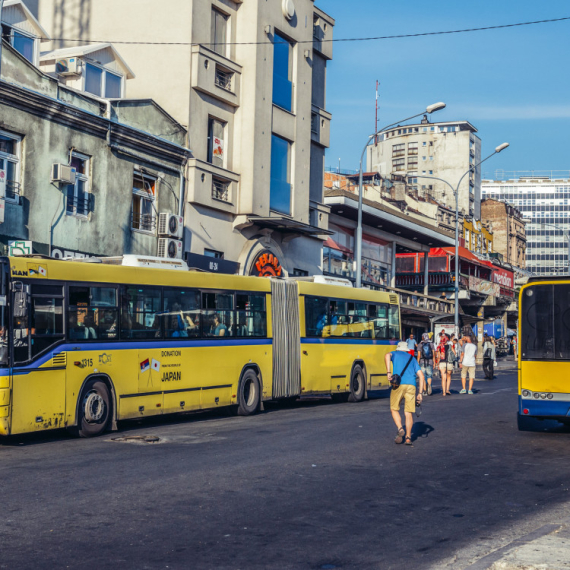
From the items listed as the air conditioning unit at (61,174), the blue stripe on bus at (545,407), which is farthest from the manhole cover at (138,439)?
the air conditioning unit at (61,174)

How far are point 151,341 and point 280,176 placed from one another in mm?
17003

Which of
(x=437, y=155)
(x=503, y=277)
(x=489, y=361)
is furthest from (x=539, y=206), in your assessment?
(x=489, y=361)

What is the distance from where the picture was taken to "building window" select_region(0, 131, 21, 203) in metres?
20.4

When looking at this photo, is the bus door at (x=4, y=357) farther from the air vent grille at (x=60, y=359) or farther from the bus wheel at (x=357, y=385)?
the bus wheel at (x=357, y=385)

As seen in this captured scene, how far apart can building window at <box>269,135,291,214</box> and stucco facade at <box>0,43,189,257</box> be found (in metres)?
5.06

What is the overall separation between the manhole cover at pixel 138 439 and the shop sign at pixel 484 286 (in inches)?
1827

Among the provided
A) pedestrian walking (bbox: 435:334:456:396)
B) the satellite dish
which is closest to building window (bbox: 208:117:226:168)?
the satellite dish

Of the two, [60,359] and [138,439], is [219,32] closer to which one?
[60,359]

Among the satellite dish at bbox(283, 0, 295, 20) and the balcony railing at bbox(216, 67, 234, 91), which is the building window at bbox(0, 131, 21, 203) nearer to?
the balcony railing at bbox(216, 67, 234, 91)

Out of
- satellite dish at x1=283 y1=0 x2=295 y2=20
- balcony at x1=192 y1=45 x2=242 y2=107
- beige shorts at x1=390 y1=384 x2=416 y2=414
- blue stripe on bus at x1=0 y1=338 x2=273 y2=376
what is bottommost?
beige shorts at x1=390 y1=384 x2=416 y2=414

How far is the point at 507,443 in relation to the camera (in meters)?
13.7

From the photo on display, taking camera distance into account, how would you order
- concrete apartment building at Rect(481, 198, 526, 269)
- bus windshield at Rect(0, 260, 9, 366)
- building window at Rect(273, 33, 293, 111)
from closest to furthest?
bus windshield at Rect(0, 260, 9, 366), building window at Rect(273, 33, 293, 111), concrete apartment building at Rect(481, 198, 526, 269)

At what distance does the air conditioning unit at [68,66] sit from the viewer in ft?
79.8

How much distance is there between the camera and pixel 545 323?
13969 millimetres
